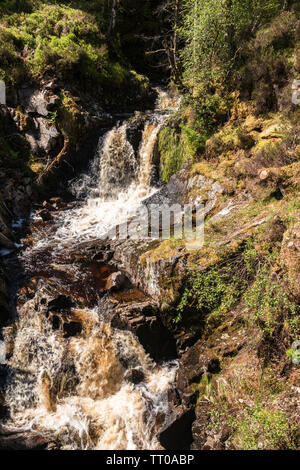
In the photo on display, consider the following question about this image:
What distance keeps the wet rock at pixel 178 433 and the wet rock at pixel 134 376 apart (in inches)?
41.8

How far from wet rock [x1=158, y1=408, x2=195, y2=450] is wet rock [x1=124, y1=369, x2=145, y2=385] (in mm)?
1062

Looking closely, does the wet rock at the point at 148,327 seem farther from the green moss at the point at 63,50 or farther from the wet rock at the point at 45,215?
the green moss at the point at 63,50

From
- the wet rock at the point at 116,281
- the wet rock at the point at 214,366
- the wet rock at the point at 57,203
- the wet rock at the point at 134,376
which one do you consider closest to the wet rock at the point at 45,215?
the wet rock at the point at 57,203

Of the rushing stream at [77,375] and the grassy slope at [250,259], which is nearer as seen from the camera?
the grassy slope at [250,259]

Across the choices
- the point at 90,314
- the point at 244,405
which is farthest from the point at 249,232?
the point at 90,314

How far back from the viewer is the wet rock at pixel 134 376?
5.88m

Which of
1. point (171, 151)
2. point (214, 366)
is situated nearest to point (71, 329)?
point (214, 366)

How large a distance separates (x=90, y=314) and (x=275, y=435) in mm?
4700

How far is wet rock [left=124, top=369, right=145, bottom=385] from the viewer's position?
19.3ft

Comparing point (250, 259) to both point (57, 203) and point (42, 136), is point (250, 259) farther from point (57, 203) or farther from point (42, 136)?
point (42, 136)

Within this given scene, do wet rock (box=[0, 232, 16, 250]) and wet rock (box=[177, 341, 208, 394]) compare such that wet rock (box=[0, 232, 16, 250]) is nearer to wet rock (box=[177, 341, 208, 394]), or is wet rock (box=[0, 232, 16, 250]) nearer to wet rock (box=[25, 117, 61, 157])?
wet rock (box=[25, 117, 61, 157])

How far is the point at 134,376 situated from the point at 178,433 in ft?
4.52

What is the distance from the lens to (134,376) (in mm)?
5898

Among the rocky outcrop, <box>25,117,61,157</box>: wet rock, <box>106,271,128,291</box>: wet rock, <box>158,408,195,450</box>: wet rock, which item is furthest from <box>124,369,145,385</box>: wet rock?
<box>25,117,61,157</box>: wet rock
